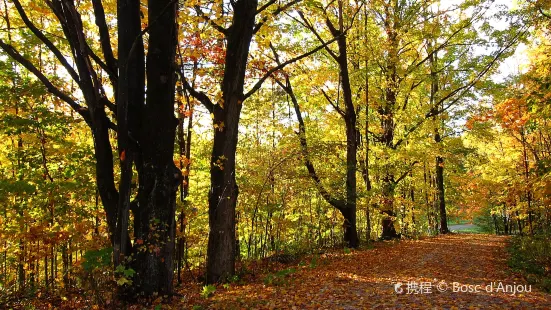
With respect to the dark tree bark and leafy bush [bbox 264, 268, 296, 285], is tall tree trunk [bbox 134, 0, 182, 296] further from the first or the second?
the dark tree bark

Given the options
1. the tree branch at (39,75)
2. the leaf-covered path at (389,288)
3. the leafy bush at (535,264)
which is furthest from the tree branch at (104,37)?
the leafy bush at (535,264)

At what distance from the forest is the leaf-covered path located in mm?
73

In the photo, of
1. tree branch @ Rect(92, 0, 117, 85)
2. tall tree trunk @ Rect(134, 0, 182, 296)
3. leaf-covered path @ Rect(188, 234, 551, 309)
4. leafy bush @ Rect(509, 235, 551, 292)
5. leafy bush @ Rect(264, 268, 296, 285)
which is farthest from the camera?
leafy bush @ Rect(264, 268, 296, 285)

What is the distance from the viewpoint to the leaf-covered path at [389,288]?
5.12 meters

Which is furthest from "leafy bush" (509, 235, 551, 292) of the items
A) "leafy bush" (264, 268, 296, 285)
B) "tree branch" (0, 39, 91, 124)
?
"tree branch" (0, 39, 91, 124)

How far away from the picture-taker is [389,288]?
615 cm

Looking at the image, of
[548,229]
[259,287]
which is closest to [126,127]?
[259,287]

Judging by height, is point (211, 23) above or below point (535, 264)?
above

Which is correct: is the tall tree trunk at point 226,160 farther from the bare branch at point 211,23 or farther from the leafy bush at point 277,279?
the leafy bush at point 277,279

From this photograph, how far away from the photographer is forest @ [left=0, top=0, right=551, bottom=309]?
17.7ft

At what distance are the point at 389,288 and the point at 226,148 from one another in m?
4.27

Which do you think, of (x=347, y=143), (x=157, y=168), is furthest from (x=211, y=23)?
(x=347, y=143)

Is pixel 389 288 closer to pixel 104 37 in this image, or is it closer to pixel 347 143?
pixel 104 37

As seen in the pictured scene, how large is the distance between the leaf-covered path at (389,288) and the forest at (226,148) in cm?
7
